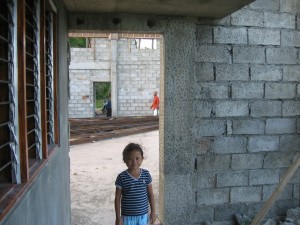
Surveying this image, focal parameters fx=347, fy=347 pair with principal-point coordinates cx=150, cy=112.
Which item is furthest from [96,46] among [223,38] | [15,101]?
[15,101]

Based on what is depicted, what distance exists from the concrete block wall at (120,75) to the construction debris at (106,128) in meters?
1.96

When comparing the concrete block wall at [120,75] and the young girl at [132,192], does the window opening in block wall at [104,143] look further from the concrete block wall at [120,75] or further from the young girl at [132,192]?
the young girl at [132,192]

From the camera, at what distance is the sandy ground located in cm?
525

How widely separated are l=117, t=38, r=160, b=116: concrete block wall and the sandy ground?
5.18 metres

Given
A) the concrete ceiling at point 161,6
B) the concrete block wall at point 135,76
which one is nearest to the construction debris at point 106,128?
the concrete block wall at point 135,76

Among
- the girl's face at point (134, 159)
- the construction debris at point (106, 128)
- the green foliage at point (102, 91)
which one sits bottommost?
the construction debris at point (106, 128)

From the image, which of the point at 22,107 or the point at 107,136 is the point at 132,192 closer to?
the point at 22,107

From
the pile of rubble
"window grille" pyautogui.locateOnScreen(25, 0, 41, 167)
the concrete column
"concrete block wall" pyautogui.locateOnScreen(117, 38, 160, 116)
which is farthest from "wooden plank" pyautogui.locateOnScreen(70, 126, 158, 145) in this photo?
"window grille" pyautogui.locateOnScreen(25, 0, 41, 167)

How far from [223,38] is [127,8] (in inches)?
52.8

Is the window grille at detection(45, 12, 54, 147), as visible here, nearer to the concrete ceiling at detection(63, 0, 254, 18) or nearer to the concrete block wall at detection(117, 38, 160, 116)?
the concrete ceiling at detection(63, 0, 254, 18)

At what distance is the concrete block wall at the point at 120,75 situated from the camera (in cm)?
1734

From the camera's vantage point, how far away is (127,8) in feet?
13.1

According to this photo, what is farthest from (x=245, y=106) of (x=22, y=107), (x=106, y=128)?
(x=106, y=128)

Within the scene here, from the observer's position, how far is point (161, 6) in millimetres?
3859
